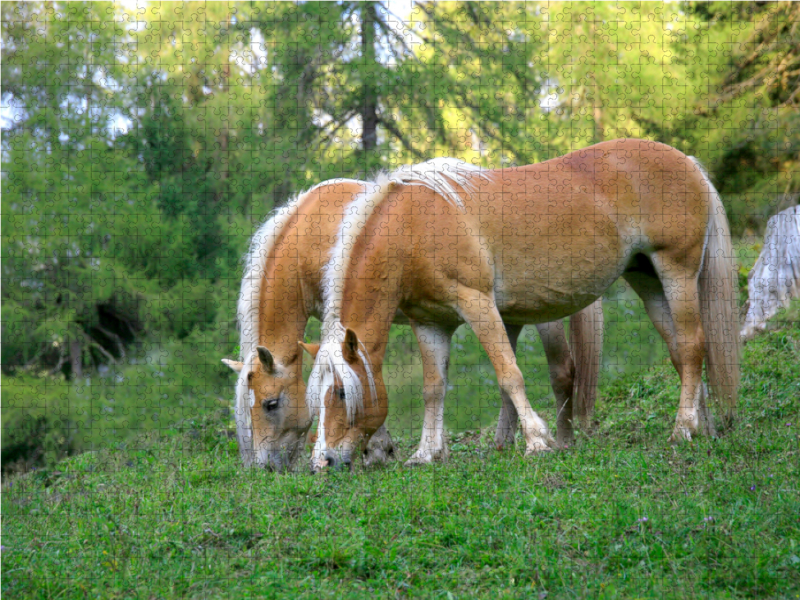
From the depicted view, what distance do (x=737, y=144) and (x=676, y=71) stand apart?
1.64 m

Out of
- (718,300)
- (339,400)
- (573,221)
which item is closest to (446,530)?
(339,400)

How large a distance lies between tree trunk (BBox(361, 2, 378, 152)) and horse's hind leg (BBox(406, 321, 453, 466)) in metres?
6.29

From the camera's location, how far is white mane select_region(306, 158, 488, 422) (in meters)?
4.99

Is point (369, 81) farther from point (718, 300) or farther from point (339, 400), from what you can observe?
point (339, 400)

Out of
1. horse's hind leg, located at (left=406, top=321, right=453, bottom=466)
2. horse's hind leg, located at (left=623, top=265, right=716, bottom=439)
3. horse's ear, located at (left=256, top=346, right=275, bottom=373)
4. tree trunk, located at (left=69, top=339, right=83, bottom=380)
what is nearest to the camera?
horse's ear, located at (left=256, top=346, right=275, bottom=373)

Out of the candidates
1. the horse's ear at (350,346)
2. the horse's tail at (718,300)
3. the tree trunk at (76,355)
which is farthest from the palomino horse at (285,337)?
the tree trunk at (76,355)

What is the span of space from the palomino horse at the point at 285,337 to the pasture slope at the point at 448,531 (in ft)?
2.14

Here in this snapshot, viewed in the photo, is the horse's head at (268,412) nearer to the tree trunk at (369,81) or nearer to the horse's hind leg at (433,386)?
the horse's hind leg at (433,386)

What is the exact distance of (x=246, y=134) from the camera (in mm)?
12250

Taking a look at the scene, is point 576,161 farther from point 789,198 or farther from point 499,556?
point 789,198

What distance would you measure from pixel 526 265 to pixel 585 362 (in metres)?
1.29

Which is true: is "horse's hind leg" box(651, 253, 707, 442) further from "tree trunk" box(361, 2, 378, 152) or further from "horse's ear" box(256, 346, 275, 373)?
"tree trunk" box(361, 2, 378, 152)

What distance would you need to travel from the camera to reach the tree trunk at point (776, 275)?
29.7ft

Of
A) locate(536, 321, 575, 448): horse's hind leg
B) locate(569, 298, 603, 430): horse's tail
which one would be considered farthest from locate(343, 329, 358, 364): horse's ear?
locate(569, 298, 603, 430): horse's tail
